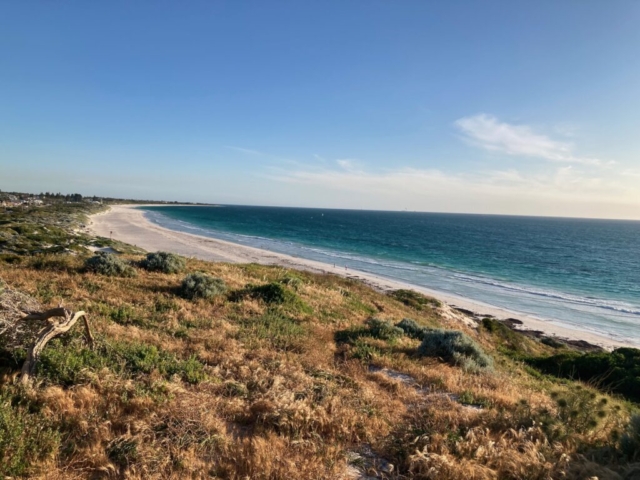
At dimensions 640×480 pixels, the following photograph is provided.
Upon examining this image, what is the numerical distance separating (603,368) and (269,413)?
1604 cm

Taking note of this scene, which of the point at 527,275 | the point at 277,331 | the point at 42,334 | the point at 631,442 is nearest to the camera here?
the point at 631,442

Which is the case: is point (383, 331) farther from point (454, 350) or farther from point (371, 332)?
point (454, 350)

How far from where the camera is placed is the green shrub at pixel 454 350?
10.6 m

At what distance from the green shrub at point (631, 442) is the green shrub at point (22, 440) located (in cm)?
736

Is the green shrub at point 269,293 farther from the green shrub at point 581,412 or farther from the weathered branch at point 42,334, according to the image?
the green shrub at point 581,412

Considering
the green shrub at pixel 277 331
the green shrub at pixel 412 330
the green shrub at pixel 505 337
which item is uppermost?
the green shrub at pixel 277 331

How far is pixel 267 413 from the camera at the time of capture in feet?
18.3

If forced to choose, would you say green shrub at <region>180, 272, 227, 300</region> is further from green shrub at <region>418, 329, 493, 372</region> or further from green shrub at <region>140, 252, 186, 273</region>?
green shrub at <region>418, 329, 493, 372</region>

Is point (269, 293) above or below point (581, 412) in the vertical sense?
below

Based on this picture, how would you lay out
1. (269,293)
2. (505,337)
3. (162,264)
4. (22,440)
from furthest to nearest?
(505,337)
(162,264)
(269,293)
(22,440)

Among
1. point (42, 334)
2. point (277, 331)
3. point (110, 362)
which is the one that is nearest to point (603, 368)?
point (277, 331)

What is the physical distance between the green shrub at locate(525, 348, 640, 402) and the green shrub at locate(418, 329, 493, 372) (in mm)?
5740

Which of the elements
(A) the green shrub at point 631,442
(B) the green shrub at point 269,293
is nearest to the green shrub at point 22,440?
(A) the green shrub at point 631,442

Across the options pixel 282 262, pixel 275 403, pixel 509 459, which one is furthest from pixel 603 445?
pixel 282 262
